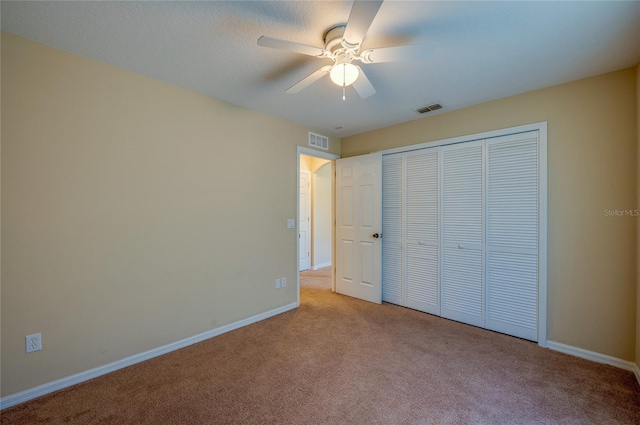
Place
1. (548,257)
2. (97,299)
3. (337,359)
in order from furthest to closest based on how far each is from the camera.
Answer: (548,257), (337,359), (97,299)

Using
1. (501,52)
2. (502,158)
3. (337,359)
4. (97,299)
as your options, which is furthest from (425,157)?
(97,299)

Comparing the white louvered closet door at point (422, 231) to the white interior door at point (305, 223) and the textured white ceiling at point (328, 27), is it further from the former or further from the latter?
the white interior door at point (305, 223)

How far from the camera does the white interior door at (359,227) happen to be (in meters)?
3.78

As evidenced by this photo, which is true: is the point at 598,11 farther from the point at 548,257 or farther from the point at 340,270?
the point at 340,270

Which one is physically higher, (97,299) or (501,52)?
(501,52)

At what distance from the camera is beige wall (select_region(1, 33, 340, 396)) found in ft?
6.07

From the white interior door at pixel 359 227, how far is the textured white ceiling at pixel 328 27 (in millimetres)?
1415

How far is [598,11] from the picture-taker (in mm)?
1593

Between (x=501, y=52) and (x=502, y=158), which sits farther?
(x=502, y=158)

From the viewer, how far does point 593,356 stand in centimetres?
234

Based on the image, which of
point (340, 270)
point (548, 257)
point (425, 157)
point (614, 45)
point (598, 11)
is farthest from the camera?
point (340, 270)

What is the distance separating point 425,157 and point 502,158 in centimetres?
82

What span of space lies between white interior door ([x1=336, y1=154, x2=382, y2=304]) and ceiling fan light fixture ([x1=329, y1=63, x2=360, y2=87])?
2.04 metres

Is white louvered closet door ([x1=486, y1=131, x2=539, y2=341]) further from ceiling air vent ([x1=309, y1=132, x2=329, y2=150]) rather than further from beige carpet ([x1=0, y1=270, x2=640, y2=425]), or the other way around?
ceiling air vent ([x1=309, y1=132, x2=329, y2=150])
